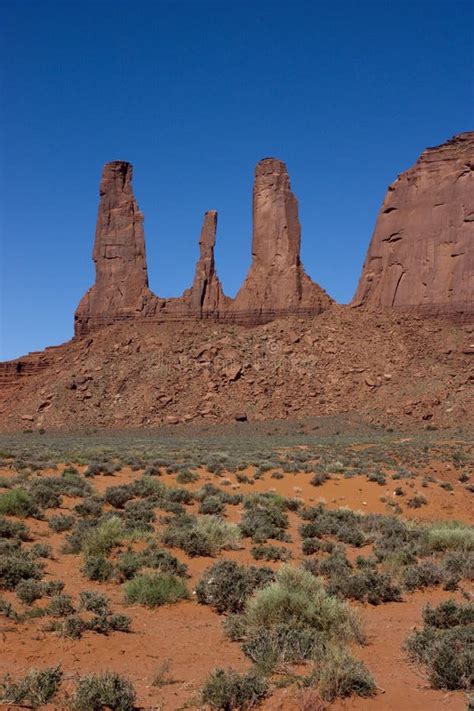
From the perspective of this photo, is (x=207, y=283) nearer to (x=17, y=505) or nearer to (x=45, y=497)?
(x=45, y=497)

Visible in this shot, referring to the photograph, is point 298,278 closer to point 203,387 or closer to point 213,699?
point 203,387

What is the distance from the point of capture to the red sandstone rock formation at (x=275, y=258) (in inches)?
2516

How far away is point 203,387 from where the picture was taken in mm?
56094

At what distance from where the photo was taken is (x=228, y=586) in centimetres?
930

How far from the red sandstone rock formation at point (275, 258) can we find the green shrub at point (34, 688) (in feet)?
190

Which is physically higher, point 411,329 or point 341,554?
point 411,329

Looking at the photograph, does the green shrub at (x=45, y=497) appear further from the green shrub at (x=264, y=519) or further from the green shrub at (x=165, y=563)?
the green shrub at (x=165, y=563)

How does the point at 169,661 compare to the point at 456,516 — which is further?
the point at 456,516

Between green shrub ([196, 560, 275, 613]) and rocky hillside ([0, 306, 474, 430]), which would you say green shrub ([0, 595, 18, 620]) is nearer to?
green shrub ([196, 560, 275, 613])

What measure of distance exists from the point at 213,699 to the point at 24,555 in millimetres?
5402

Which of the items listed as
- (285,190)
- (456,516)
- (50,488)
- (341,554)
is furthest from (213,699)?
(285,190)

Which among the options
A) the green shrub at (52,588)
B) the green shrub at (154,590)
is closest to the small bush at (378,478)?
the green shrub at (154,590)

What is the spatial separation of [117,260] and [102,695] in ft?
218

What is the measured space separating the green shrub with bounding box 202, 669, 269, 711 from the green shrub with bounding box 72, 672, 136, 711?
661 millimetres
